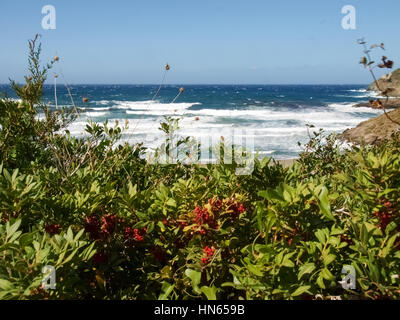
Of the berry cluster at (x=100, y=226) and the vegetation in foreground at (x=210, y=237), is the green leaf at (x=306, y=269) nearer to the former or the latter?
the vegetation in foreground at (x=210, y=237)

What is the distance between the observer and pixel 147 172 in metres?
2.89

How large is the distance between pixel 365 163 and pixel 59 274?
1.30 m

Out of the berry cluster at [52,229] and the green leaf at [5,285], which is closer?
the green leaf at [5,285]

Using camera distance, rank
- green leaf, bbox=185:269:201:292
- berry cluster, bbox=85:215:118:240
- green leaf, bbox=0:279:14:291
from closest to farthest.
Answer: green leaf, bbox=0:279:14:291 → green leaf, bbox=185:269:201:292 → berry cluster, bbox=85:215:118:240

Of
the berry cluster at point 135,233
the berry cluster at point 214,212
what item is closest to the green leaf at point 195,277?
the berry cluster at point 214,212

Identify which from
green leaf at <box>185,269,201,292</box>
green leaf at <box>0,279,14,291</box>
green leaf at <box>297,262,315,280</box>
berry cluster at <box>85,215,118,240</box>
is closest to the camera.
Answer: green leaf at <box>0,279,14,291</box>

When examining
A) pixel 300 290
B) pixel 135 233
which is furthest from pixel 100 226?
pixel 300 290

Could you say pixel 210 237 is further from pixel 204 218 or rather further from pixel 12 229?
pixel 12 229

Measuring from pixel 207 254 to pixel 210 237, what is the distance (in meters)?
0.12

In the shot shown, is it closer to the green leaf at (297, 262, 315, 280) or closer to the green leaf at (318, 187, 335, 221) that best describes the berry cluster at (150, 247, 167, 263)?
the green leaf at (297, 262, 315, 280)

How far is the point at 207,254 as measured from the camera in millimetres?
1604

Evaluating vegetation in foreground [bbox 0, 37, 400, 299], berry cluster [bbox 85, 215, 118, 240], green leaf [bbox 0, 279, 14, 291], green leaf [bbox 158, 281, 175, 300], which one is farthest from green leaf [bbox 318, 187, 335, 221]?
green leaf [bbox 0, 279, 14, 291]

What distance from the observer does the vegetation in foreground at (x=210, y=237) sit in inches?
52.6

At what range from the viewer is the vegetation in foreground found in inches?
52.6
